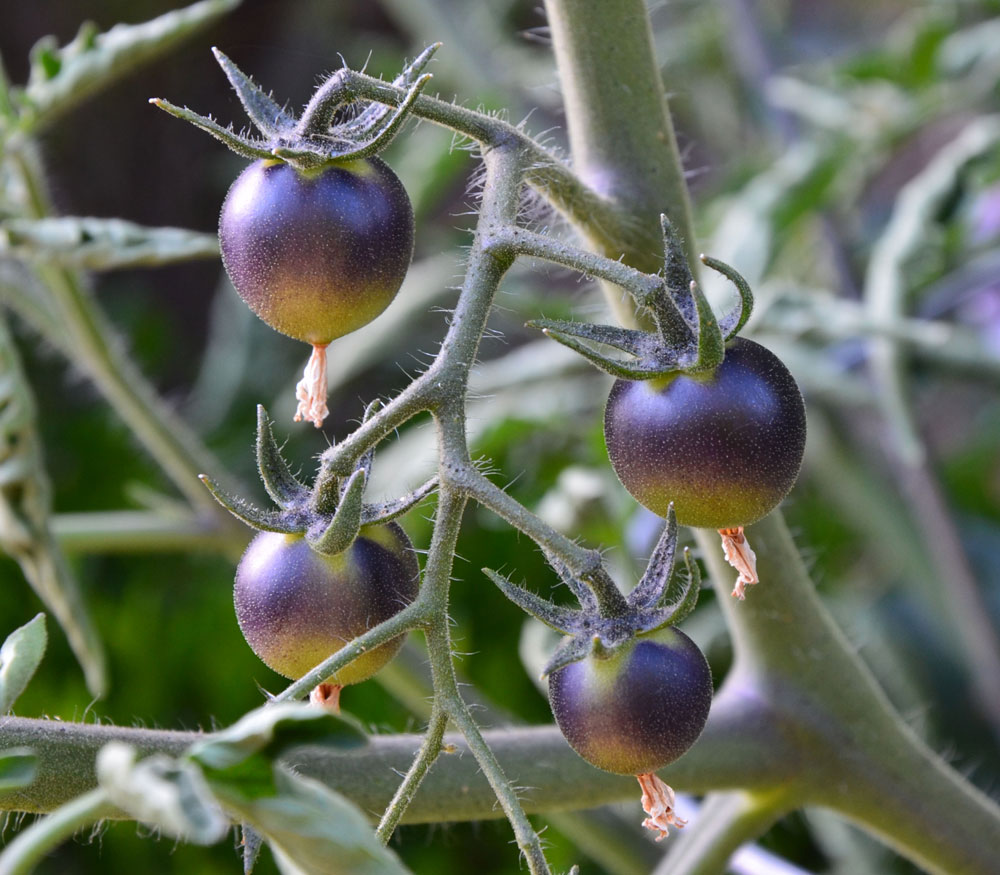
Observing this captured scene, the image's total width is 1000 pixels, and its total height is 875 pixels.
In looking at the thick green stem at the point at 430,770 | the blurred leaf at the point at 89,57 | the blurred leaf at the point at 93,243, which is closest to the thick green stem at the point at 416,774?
the thick green stem at the point at 430,770

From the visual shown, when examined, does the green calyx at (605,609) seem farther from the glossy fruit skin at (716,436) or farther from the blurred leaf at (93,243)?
the blurred leaf at (93,243)

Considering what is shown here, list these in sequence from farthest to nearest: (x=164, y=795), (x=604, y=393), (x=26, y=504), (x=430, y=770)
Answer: (x=604, y=393) < (x=26, y=504) < (x=430, y=770) < (x=164, y=795)

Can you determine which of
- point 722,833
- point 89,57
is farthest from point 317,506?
point 89,57

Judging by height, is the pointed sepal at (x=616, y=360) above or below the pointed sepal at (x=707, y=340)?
below

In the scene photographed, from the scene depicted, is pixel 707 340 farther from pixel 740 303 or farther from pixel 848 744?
pixel 848 744

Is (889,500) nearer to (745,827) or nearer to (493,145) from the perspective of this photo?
(745,827)

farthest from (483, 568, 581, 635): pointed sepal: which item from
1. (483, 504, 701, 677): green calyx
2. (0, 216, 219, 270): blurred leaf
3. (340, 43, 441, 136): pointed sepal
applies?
(0, 216, 219, 270): blurred leaf

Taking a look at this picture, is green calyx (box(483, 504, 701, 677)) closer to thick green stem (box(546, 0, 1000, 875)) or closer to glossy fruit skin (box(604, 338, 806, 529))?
glossy fruit skin (box(604, 338, 806, 529))
